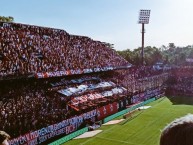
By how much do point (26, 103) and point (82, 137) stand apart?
548cm

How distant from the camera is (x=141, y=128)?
27094mm

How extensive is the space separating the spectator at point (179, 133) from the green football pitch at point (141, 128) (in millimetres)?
19563

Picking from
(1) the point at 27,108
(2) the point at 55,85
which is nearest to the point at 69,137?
(1) the point at 27,108

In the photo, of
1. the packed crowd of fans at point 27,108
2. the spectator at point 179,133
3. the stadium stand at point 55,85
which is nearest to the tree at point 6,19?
the stadium stand at point 55,85

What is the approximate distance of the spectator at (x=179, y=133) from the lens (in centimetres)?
234

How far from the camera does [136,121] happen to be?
29.7 meters

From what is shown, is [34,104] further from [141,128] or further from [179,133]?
[179,133]

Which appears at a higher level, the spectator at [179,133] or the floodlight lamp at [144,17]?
the floodlight lamp at [144,17]

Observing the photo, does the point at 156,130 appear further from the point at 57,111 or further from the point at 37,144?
the point at 37,144

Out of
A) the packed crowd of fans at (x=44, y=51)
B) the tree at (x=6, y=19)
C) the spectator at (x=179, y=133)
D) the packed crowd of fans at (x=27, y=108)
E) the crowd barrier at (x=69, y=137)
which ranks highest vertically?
the tree at (x=6, y=19)

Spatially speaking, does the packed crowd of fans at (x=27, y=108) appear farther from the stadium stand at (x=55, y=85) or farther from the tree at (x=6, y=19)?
the tree at (x=6, y=19)

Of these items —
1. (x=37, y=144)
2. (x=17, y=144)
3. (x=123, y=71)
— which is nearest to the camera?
(x=17, y=144)

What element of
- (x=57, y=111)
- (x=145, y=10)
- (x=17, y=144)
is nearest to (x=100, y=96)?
(x=57, y=111)

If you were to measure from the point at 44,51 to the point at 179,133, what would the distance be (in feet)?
109
